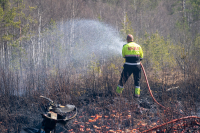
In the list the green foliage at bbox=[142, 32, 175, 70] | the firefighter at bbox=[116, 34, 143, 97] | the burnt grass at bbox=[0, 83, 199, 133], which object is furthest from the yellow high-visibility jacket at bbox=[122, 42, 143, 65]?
the green foliage at bbox=[142, 32, 175, 70]

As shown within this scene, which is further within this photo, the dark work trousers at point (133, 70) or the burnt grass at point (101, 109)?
the dark work trousers at point (133, 70)

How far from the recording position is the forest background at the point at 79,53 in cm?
575

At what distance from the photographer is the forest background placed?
575 cm

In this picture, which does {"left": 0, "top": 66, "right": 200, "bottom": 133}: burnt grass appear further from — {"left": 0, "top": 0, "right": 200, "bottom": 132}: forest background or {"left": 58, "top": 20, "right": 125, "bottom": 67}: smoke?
{"left": 58, "top": 20, "right": 125, "bottom": 67}: smoke

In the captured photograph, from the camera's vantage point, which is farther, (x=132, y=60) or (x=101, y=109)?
(x=132, y=60)

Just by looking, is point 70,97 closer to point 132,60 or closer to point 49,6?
point 132,60

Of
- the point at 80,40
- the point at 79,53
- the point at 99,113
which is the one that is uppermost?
the point at 80,40

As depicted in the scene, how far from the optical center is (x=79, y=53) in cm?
1972

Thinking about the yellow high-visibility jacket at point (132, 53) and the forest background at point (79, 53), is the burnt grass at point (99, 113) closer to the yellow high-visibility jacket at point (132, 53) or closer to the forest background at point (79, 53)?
the forest background at point (79, 53)

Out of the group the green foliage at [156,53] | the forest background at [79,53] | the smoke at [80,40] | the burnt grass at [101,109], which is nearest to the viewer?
the burnt grass at [101,109]

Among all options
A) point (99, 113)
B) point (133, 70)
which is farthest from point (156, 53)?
point (99, 113)

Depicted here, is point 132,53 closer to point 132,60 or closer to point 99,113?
point 132,60

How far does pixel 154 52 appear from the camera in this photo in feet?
37.9

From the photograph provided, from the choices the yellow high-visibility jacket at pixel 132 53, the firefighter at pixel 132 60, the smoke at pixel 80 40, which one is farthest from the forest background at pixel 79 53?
the yellow high-visibility jacket at pixel 132 53
